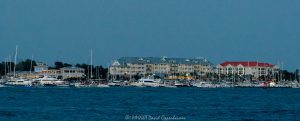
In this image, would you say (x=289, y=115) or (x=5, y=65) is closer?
(x=289, y=115)

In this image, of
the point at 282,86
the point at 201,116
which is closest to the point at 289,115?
the point at 201,116

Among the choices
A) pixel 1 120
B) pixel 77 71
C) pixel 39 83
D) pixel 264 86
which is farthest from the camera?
pixel 77 71

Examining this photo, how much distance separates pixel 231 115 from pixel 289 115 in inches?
159

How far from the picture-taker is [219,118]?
162ft

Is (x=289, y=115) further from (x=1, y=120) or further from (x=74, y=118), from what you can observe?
(x=1, y=120)

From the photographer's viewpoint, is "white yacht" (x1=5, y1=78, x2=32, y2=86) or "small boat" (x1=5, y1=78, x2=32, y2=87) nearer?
"small boat" (x1=5, y1=78, x2=32, y2=87)

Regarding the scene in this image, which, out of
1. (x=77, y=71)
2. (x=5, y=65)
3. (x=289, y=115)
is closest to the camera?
(x=289, y=115)

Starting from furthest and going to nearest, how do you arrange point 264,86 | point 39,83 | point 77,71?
point 77,71 < point 264,86 < point 39,83

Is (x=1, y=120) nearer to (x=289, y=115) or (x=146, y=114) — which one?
(x=146, y=114)

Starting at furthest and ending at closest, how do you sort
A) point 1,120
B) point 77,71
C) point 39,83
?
point 77,71
point 39,83
point 1,120

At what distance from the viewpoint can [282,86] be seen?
176 meters

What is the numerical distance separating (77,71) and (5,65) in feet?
73.0

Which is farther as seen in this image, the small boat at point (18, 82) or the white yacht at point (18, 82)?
the white yacht at point (18, 82)

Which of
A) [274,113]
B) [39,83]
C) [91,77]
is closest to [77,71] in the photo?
[91,77]
